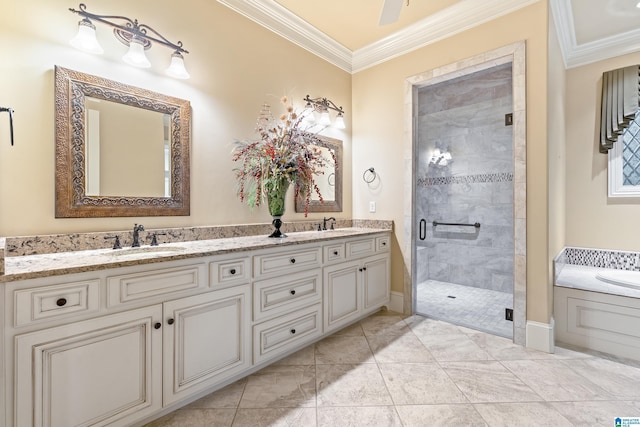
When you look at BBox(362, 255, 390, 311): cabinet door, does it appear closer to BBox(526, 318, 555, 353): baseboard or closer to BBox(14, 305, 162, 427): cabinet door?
BBox(526, 318, 555, 353): baseboard

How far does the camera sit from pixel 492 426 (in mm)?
1479

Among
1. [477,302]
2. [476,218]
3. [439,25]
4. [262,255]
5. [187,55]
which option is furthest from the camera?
[476,218]

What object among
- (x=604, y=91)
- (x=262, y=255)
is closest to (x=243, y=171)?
(x=262, y=255)

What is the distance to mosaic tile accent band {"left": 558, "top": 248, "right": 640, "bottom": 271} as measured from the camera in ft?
9.79

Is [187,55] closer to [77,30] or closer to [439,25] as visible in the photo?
[77,30]

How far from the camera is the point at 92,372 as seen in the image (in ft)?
4.10

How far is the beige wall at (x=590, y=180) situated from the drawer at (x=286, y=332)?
320 centimetres

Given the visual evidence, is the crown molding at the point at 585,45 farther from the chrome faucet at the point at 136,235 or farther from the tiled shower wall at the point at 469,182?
the chrome faucet at the point at 136,235

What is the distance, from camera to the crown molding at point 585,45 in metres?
2.67

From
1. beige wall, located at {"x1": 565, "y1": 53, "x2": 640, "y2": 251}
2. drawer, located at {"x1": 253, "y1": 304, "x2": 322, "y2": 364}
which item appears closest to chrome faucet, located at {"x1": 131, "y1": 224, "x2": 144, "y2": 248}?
drawer, located at {"x1": 253, "y1": 304, "x2": 322, "y2": 364}

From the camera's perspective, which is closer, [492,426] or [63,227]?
[492,426]

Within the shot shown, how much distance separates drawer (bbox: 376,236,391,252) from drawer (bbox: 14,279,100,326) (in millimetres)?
2317

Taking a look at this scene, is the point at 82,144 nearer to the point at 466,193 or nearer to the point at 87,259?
the point at 87,259

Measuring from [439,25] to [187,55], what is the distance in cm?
228
